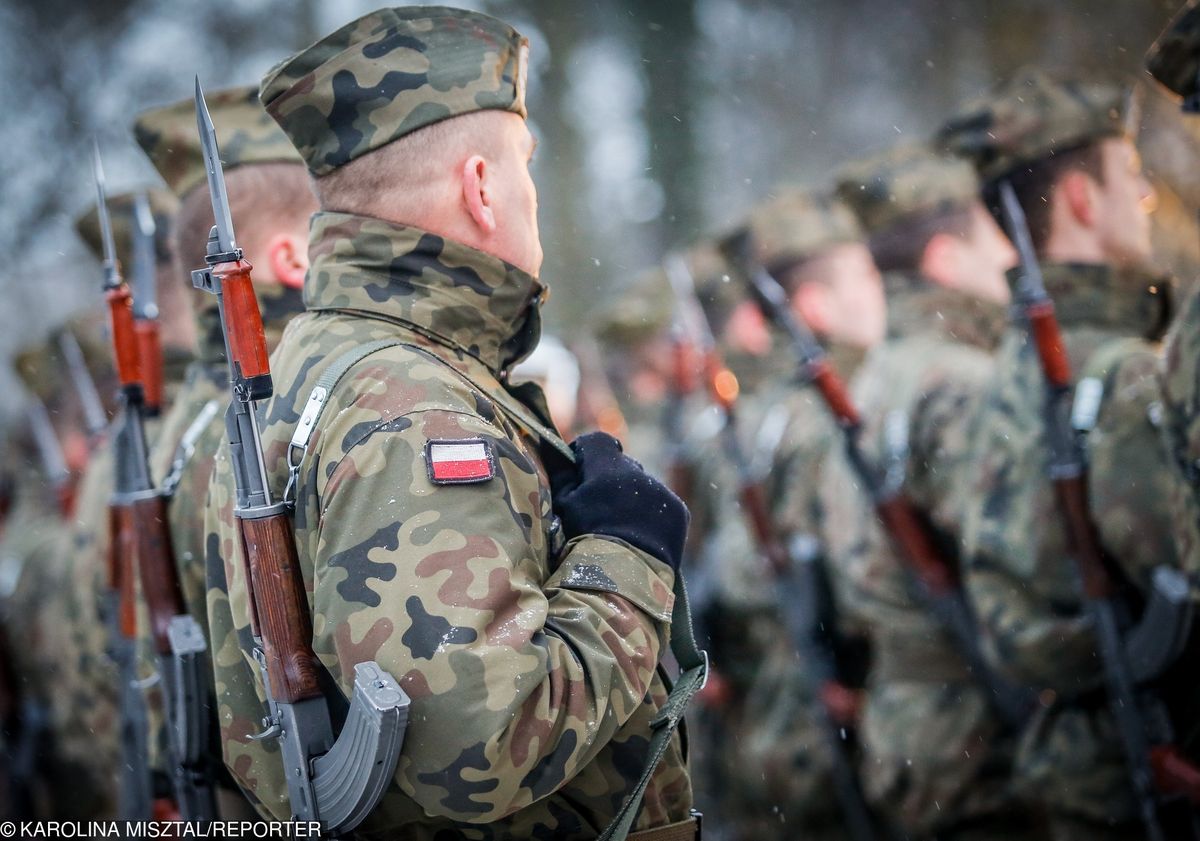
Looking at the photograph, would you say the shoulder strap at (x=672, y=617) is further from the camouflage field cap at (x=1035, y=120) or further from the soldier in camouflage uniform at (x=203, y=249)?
the camouflage field cap at (x=1035, y=120)

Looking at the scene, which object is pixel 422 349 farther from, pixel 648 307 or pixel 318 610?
pixel 648 307

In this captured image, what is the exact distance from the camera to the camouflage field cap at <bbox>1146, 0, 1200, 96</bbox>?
2682 mm

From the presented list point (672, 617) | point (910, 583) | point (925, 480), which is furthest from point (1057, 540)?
point (672, 617)

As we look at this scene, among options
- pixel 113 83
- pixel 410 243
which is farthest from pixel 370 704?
pixel 113 83

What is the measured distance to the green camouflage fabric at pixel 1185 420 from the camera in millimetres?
2604

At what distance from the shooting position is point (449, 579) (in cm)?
166

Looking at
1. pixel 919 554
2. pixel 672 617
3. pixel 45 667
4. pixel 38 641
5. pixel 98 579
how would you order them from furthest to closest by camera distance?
1. pixel 38 641
2. pixel 45 667
3. pixel 98 579
4. pixel 919 554
5. pixel 672 617

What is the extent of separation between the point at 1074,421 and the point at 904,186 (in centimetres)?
187

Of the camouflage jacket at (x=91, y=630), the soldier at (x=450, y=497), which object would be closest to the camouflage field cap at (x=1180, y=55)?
the soldier at (x=450, y=497)

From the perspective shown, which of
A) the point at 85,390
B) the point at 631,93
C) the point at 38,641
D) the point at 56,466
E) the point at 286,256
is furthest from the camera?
the point at 631,93

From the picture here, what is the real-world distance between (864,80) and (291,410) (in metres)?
12.0

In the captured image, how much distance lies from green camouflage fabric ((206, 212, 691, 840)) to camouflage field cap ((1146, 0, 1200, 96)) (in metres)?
1.71

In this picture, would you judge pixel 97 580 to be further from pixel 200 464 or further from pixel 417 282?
pixel 417 282

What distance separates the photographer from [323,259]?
2076 millimetres
